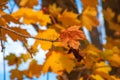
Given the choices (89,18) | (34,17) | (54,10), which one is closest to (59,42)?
(34,17)

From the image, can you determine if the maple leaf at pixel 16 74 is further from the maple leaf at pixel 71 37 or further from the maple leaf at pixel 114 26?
the maple leaf at pixel 114 26

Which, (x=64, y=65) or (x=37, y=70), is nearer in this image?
(x=64, y=65)

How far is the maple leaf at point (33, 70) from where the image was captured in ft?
5.29

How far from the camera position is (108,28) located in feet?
9.80

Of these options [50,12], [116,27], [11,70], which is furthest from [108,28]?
[11,70]

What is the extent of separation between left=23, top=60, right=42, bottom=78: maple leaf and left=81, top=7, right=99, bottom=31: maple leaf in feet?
1.19

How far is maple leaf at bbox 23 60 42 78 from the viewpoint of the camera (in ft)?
5.29

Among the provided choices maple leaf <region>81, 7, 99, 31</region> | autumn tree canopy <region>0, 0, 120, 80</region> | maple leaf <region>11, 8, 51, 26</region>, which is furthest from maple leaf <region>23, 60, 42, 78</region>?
maple leaf <region>81, 7, 99, 31</region>

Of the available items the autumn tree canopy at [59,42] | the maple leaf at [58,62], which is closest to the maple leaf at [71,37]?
the autumn tree canopy at [59,42]

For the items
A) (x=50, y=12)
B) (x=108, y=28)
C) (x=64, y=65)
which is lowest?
(x=64, y=65)

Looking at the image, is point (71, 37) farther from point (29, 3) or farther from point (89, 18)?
point (89, 18)

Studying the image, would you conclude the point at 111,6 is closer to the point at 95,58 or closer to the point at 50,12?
the point at 50,12

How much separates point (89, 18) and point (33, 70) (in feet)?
1.42

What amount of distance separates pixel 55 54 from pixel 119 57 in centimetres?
53
